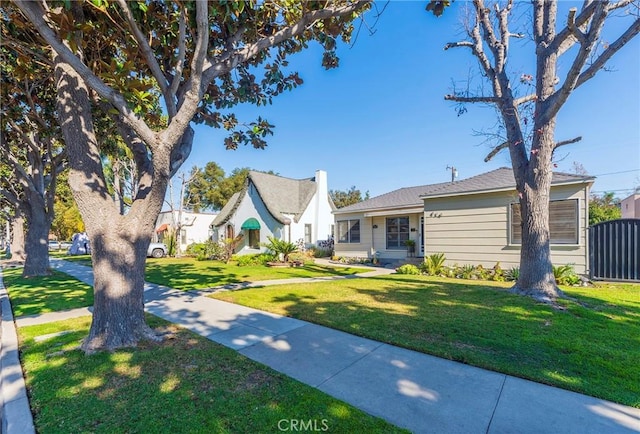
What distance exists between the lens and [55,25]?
415 centimetres

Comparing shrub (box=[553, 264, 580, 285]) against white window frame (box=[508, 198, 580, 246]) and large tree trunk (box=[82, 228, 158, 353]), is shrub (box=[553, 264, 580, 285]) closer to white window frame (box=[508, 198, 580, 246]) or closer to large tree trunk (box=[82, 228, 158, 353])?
white window frame (box=[508, 198, 580, 246])

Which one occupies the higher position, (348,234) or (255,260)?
(348,234)

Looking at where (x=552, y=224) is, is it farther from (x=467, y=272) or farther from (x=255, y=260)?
(x=255, y=260)

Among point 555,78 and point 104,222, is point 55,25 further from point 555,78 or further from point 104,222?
point 555,78

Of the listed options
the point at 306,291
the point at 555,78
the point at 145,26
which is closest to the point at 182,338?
the point at 306,291

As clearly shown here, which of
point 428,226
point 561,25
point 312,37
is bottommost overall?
point 428,226

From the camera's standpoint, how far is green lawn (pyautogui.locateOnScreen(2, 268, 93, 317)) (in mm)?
7023

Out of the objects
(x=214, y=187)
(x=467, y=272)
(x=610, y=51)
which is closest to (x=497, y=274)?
(x=467, y=272)

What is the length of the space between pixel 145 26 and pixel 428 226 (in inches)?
485

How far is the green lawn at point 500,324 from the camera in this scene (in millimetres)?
3523

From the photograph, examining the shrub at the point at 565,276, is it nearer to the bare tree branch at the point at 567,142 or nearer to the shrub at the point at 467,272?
the shrub at the point at 467,272

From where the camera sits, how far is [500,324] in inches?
206

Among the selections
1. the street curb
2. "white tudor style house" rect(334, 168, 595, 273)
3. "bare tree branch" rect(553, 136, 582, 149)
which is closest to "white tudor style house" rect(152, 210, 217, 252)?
"white tudor style house" rect(334, 168, 595, 273)
